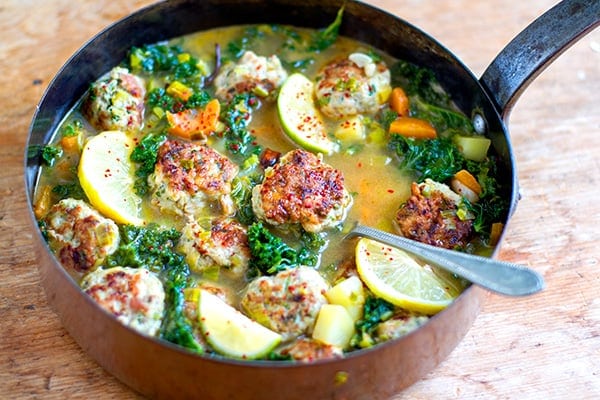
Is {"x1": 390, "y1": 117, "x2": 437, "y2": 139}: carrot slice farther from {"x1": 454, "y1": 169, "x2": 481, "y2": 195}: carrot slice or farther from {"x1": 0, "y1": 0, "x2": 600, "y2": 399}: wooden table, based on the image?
{"x1": 0, "y1": 0, "x2": 600, "y2": 399}: wooden table

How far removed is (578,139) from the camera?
18.6 feet

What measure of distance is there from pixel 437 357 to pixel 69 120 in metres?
2.74

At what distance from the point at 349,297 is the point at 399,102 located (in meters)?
1.64

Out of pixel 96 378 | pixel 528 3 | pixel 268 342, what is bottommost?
pixel 96 378

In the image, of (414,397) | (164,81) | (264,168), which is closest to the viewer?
(414,397)

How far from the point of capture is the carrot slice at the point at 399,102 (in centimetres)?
540

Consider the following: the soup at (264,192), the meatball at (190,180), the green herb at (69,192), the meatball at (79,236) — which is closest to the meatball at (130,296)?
the soup at (264,192)

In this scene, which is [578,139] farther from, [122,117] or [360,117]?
[122,117]

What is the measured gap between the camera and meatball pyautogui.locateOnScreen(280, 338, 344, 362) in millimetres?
3957

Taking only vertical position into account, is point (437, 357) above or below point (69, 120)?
below

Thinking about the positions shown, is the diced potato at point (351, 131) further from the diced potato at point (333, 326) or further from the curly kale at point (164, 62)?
the diced potato at point (333, 326)

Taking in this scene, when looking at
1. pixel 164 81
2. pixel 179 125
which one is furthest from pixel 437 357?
pixel 164 81

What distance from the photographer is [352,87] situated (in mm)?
5258

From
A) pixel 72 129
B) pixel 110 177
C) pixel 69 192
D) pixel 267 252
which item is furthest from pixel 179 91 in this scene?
pixel 267 252
